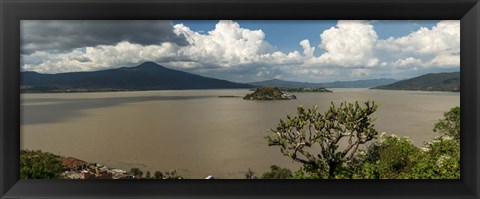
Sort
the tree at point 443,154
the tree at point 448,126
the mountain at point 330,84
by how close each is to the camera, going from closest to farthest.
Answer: the tree at point 443,154 → the tree at point 448,126 → the mountain at point 330,84

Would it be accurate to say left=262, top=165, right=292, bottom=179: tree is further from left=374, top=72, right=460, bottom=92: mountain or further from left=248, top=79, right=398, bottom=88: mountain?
left=374, top=72, right=460, bottom=92: mountain

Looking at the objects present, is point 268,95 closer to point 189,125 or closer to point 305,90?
point 305,90

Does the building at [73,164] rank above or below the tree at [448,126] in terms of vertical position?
below

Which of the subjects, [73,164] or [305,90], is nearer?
[73,164]

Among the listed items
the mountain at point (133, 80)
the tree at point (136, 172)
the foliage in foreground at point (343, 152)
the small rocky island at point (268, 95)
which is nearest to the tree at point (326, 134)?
the foliage in foreground at point (343, 152)

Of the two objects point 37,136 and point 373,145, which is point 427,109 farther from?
point 37,136

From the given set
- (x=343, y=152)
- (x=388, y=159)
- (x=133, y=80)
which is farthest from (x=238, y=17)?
(x=388, y=159)

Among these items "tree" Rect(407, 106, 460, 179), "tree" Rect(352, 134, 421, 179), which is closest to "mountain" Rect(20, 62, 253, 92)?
"tree" Rect(352, 134, 421, 179)

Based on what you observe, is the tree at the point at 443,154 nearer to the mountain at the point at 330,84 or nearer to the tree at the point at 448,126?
the tree at the point at 448,126

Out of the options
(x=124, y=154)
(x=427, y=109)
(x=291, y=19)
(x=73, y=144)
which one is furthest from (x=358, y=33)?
(x=73, y=144)
